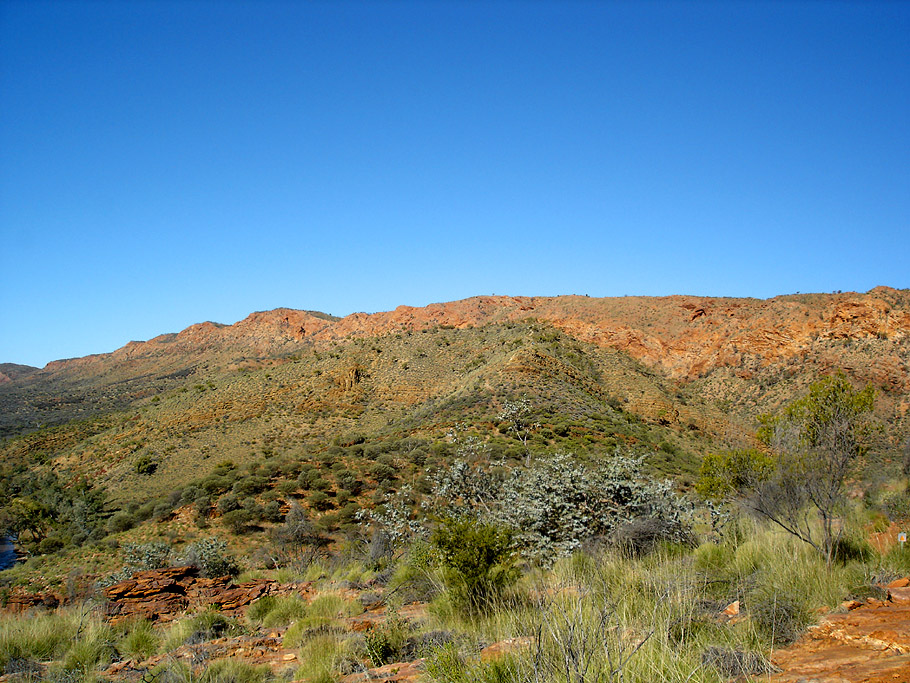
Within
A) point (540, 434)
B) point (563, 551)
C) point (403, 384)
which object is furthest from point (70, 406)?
point (563, 551)

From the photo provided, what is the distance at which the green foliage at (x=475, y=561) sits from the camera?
6.63 meters

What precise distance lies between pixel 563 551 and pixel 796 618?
3856 millimetres

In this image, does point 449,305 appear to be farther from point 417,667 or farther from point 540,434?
point 417,667

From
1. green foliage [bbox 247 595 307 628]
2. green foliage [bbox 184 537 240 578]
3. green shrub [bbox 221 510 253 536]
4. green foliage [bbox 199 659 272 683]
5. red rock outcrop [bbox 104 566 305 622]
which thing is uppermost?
green foliage [bbox 199 659 272 683]

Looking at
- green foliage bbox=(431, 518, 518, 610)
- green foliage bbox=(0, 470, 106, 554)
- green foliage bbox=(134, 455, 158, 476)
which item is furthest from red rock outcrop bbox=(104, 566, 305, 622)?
green foliage bbox=(134, 455, 158, 476)

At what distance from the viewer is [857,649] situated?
3.74 m

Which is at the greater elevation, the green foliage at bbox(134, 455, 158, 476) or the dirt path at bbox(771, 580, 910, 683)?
the dirt path at bbox(771, 580, 910, 683)

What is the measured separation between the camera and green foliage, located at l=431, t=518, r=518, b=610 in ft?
21.8

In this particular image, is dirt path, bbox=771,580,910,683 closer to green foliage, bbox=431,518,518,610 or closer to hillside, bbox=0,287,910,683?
hillside, bbox=0,287,910,683

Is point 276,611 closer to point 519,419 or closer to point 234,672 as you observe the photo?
point 234,672

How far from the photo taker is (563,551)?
8086mm

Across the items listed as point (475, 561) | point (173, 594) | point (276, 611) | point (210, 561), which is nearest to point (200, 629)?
point (276, 611)

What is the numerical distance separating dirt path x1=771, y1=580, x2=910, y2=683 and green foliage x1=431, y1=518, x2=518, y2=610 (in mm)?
3276

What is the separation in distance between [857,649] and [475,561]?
409cm
